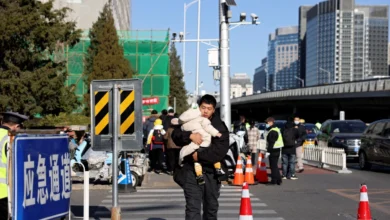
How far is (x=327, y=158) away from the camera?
80.2 feet

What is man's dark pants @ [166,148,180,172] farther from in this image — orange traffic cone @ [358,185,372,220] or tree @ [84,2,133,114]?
tree @ [84,2,133,114]

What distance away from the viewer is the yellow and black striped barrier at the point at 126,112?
925cm

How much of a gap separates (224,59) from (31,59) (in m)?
13.1

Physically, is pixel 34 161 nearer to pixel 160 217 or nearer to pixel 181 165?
pixel 181 165

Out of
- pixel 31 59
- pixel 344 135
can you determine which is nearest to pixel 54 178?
pixel 344 135

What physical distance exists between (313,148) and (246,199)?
1865cm

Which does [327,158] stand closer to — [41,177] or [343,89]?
[41,177]

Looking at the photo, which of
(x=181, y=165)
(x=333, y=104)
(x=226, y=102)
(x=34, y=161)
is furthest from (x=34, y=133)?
(x=333, y=104)

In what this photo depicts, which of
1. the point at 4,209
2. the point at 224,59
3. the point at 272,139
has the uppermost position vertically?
the point at 224,59

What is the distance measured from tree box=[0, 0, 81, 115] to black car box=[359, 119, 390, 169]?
14258 mm

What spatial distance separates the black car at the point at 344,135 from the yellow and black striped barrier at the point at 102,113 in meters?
19.7

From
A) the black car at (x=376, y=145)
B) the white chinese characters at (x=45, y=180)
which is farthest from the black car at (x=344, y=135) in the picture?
the white chinese characters at (x=45, y=180)

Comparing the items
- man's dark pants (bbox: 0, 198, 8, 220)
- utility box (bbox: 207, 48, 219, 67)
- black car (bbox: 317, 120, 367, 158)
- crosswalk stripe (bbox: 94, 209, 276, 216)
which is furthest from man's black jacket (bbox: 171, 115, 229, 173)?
black car (bbox: 317, 120, 367, 158)

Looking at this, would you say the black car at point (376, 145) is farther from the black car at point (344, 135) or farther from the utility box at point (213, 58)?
the utility box at point (213, 58)
